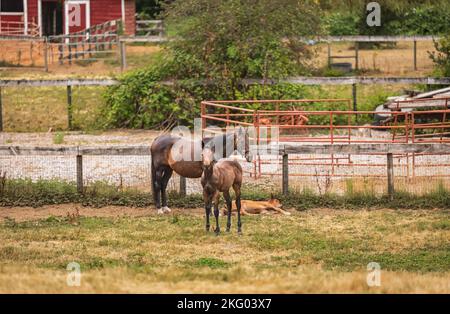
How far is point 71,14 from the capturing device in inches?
1789

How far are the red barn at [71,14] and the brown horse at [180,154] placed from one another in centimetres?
2812

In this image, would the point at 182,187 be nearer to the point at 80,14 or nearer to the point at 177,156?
the point at 177,156

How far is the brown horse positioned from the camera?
16.8 m

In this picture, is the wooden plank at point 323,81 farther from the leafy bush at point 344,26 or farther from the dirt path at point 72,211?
the leafy bush at point 344,26

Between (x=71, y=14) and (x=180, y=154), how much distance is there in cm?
2935

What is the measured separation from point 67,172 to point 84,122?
8.36m

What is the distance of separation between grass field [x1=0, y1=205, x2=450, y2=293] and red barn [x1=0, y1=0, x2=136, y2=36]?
28473 mm

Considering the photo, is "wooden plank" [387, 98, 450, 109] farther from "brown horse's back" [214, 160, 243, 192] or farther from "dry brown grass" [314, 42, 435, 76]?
"brown horse's back" [214, 160, 243, 192]

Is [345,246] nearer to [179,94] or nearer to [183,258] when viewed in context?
[183,258]

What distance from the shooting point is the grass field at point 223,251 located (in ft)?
35.5

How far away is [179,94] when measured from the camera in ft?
92.7

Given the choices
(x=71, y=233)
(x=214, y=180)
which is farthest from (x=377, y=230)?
(x=71, y=233)

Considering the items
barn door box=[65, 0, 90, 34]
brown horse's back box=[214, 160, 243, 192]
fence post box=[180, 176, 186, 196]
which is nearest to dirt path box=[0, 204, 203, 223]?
fence post box=[180, 176, 186, 196]

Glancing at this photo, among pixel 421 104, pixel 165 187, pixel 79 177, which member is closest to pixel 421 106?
pixel 421 104
